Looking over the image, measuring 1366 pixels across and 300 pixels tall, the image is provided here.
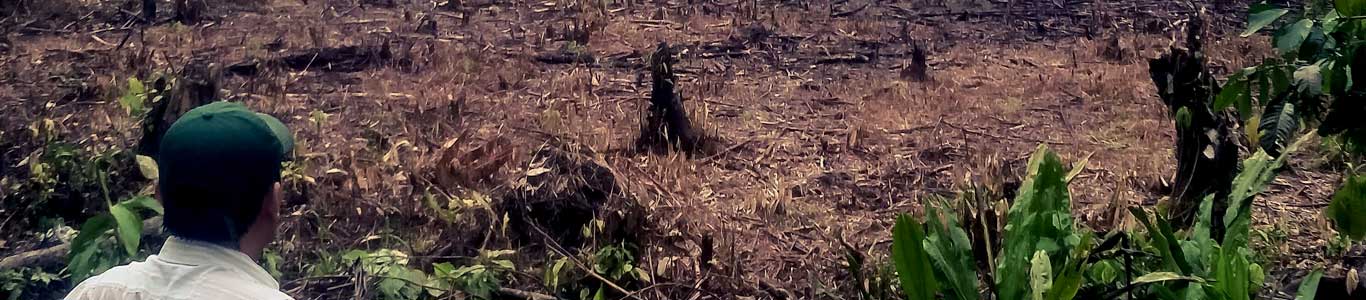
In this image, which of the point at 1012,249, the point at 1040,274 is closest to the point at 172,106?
the point at 1012,249

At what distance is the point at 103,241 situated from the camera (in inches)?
134

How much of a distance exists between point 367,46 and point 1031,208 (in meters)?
4.98

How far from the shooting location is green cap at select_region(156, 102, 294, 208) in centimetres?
172

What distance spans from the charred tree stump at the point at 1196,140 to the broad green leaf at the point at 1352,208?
1663 mm

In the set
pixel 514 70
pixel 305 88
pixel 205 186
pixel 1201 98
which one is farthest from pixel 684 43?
pixel 205 186

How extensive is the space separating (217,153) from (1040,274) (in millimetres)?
1952

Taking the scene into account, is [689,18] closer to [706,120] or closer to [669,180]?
[706,120]

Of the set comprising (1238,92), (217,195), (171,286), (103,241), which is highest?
(217,195)

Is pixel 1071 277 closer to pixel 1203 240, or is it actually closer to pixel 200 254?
pixel 1203 240

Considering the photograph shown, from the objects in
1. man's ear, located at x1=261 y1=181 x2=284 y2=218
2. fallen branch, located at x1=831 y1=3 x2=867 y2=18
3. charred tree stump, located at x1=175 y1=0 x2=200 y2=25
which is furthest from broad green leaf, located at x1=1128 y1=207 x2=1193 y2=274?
charred tree stump, located at x1=175 y1=0 x2=200 y2=25

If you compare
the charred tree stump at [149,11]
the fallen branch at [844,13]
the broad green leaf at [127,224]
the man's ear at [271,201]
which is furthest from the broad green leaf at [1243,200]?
the charred tree stump at [149,11]

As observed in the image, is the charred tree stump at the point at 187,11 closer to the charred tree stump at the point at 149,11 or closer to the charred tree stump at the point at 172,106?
the charred tree stump at the point at 149,11

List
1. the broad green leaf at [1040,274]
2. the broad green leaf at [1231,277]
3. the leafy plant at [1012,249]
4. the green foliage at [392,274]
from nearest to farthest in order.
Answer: the broad green leaf at [1040,274] → the broad green leaf at [1231,277] → the leafy plant at [1012,249] → the green foliage at [392,274]

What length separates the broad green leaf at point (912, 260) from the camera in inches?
129
